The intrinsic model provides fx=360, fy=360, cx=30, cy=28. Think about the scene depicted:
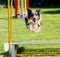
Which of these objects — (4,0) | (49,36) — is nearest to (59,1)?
(4,0)

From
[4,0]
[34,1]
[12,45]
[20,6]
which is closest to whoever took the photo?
[12,45]

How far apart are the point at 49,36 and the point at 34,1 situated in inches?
684

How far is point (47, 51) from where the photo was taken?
304 inches

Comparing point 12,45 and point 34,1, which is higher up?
point 12,45

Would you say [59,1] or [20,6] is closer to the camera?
[20,6]

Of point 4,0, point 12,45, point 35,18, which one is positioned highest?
point 35,18

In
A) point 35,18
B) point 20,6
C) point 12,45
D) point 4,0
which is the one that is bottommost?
point 4,0

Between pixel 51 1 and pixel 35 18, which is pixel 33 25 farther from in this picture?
pixel 51 1

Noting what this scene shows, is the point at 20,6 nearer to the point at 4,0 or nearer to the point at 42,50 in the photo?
the point at 42,50

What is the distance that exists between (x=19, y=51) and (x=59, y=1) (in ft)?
69.2

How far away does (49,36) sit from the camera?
1045 centimetres

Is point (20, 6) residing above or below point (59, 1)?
above

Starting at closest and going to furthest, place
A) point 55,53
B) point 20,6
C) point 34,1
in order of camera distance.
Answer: point 55,53, point 20,6, point 34,1

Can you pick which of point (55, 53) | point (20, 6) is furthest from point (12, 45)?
point (20, 6)
